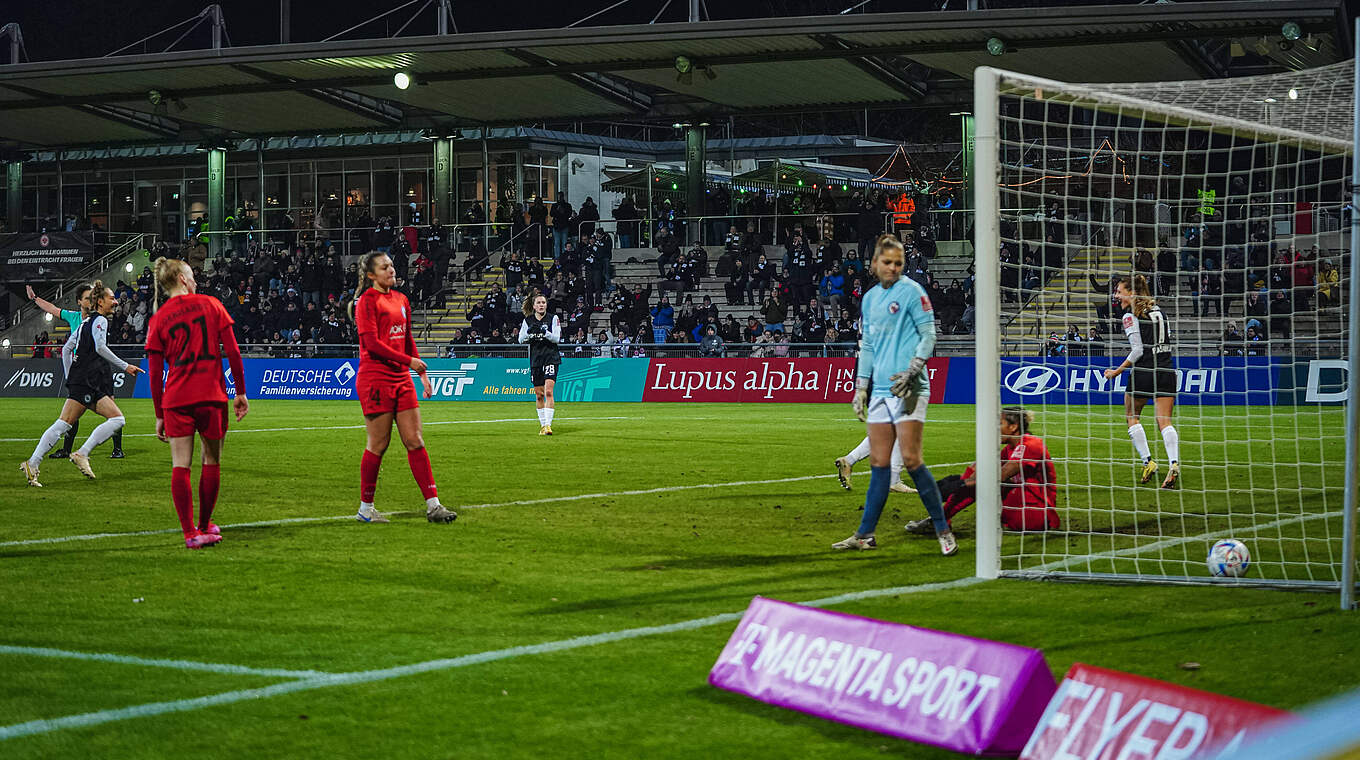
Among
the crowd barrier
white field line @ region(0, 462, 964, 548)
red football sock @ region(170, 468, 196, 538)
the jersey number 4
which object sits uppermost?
the jersey number 4

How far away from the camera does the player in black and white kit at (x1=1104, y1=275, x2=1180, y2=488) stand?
12.2 meters

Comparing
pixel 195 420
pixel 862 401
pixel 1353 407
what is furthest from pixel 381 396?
pixel 1353 407

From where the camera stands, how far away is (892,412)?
8172mm

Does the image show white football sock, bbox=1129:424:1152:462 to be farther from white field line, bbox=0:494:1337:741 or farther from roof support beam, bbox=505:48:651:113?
roof support beam, bbox=505:48:651:113

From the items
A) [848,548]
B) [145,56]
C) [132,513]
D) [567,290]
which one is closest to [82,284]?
[145,56]

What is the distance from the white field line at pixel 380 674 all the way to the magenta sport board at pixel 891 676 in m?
1.00

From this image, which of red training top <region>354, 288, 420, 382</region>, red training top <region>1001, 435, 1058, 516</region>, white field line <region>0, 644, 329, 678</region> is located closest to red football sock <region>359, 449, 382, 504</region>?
red training top <region>354, 288, 420, 382</region>

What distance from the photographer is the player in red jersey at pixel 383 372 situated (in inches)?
389

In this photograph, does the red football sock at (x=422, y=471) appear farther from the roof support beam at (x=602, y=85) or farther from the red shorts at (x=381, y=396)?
the roof support beam at (x=602, y=85)

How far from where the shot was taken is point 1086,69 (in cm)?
3186

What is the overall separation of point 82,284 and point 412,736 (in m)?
45.0

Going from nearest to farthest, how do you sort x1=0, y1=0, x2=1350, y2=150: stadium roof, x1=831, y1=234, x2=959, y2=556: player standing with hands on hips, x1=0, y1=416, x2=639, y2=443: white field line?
x1=831, y1=234, x2=959, y2=556: player standing with hands on hips → x1=0, y1=416, x2=639, y2=443: white field line → x1=0, y1=0, x2=1350, y2=150: stadium roof

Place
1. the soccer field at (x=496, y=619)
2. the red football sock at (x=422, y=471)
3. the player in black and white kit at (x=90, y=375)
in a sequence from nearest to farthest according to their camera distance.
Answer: the soccer field at (x=496, y=619), the red football sock at (x=422, y=471), the player in black and white kit at (x=90, y=375)

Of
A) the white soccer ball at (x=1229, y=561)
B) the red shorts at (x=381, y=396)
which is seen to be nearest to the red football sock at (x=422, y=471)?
the red shorts at (x=381, y=396)
